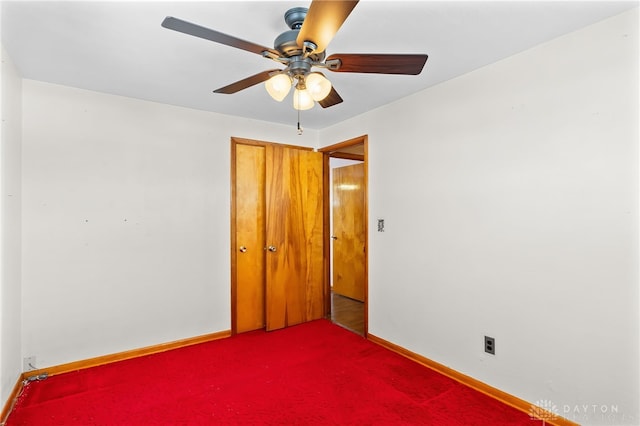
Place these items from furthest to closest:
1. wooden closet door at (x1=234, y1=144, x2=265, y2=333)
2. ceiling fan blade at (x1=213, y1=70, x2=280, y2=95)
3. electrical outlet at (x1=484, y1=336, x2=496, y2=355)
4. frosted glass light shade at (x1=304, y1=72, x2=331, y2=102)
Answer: wooden closet door at (x1=234, y1=144, x2=265, y2=333), electrical outlet at (x1=484, y1=336, x2=496, y2=355), ceiling fan blade at (x1=213, y1=70, x2=280, y2=95), frosted glass light shade at (x1=304, y1=72, x2=331, y2=102)

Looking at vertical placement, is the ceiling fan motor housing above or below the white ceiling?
below

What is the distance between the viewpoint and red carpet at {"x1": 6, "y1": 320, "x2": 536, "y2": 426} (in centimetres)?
212

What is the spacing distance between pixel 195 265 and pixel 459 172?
8.70 feet

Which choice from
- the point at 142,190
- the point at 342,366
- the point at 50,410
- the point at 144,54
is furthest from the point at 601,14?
the point at 50,410

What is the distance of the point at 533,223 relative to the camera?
85.4 inches

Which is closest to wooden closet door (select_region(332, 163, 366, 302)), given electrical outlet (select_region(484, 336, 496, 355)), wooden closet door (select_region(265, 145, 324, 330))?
wooden closet door (select_region(265, 145, 324, 330))

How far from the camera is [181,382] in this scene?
2582 mm

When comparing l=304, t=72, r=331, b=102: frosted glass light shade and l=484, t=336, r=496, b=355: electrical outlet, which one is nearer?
l=304, t=72, r=331, b=102: frosted glass light shade

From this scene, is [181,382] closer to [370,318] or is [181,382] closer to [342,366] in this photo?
[342,366]

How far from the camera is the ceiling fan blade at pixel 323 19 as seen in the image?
118cm

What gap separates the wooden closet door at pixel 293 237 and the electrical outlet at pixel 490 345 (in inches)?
82.2

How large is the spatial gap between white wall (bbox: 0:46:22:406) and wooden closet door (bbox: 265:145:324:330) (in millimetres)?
2091

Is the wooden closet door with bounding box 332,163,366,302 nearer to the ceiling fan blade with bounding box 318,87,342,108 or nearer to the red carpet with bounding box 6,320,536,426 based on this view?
the red carpet with bounding box 6,320,536,426

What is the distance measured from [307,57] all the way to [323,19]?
0.35 m
